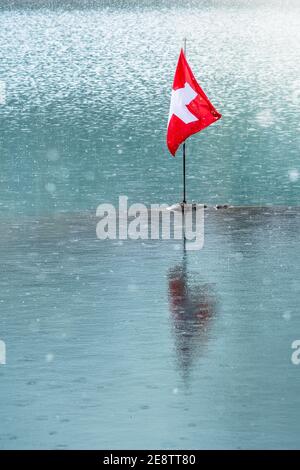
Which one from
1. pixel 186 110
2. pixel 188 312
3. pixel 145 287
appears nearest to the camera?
pixel 188 312

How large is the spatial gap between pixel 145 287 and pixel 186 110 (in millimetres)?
5819

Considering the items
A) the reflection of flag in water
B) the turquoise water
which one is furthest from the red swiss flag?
the reflection of flag in water

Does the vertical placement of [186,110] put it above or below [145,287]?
above

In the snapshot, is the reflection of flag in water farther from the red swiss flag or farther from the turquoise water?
the red swiss flag

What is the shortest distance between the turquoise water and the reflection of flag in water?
3 cm

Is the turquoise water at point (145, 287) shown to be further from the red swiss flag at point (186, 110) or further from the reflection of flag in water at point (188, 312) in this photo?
the red swiss flag at point (186, 110)

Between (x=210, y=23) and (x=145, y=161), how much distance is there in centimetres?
5915

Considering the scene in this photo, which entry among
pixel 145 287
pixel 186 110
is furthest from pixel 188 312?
pixel 186 110

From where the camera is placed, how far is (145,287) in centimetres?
1692

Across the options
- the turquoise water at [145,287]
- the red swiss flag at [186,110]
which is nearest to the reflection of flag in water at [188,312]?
the turquoise water at [145,287]

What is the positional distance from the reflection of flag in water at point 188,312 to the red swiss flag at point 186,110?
14.5 feet

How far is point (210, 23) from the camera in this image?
290 ft

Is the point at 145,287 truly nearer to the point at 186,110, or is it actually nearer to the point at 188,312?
the point at 188,312

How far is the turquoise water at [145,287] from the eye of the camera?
1191 centimetres
